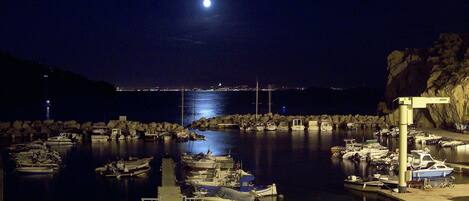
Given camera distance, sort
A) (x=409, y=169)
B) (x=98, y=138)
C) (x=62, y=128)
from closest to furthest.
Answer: (x=409, y=169), (x=98, y=138), (x=62, y=128)

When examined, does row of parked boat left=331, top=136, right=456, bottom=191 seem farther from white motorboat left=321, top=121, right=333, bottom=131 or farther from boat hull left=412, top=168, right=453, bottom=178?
white motorboat left=321, top=121, right=333, bottom=131

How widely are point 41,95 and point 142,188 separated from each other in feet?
461

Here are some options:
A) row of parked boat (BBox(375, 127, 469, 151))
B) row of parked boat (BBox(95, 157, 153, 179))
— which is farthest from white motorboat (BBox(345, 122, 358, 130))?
row of parked boat (BBox(95, 157, 153, 179))

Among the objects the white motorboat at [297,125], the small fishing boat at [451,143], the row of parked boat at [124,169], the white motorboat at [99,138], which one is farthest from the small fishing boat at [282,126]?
the row of parked boat at [124,169]

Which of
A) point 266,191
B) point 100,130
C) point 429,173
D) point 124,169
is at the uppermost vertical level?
point 100,130

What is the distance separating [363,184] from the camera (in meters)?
26.2

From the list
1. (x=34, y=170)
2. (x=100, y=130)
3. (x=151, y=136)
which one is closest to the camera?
(x=34, y=170)

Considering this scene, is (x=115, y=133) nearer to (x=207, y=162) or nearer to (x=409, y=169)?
(x=207, y=162)

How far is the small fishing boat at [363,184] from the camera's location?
2556 cm

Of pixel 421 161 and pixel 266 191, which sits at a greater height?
pixel 421 161

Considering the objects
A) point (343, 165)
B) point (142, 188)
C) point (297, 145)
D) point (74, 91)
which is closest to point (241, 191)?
point (142, 188)

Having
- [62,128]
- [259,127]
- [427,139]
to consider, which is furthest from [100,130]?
[427,139]

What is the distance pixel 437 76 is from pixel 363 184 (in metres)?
30.2

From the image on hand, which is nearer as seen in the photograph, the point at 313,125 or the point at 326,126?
the point at 326,126
